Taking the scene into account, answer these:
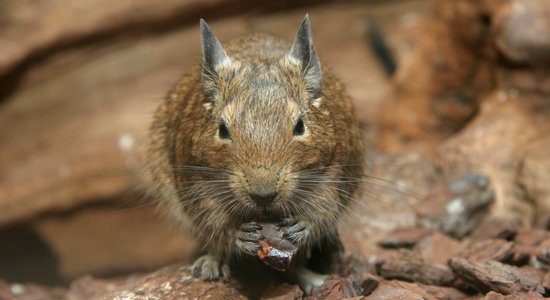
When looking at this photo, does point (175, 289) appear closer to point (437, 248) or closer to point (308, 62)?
point (308, 62)

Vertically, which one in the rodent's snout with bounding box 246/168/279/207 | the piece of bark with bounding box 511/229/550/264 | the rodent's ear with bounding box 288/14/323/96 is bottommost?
the piece of bark with bounding box 511/229/550/264

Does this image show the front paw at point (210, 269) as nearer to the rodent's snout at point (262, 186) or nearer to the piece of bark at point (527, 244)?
the rodent's snout at point (262, 186)

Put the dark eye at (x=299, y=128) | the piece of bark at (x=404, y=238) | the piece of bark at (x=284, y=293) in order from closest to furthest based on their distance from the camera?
the dark eye at (x=299, y=128) → the piece of bark at (x=284, y=293) → the piece of bark at (x=404, y=238)

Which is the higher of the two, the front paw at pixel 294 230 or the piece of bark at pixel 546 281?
the front paw at pixel 294 230

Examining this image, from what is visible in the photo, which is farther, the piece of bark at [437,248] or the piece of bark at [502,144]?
the piece of bark at [502,144]

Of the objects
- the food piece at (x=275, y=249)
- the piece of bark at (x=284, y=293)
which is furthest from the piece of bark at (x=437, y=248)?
the food piece at (x=275, y=249)

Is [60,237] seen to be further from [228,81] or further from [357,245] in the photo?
[228,81]

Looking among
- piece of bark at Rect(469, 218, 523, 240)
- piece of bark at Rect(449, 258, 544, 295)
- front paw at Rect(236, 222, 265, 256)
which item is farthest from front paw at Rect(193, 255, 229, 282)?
piece of bark at Rect(469, 218, 523, 240)

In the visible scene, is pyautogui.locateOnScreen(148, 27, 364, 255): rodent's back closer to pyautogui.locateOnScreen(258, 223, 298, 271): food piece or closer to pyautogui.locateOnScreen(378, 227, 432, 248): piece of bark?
pyautogui.locateOnScreen(258, 223, 298, 271): food piece
